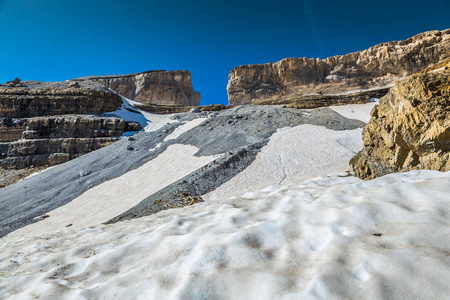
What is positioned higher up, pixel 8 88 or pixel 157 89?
pixel 157 89

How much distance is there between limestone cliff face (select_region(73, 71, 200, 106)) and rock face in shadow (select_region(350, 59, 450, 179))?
71.7m

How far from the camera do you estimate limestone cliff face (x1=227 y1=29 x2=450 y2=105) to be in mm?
47406

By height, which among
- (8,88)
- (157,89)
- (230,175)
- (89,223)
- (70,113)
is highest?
(157,89)

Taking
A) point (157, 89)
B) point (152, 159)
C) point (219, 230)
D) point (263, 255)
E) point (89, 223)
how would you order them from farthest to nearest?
point (157, 89), point (152, 159), point (89, 223), point (219, 230), point (263, 255)

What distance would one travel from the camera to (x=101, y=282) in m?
2.79

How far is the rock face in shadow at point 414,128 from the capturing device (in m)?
4.92

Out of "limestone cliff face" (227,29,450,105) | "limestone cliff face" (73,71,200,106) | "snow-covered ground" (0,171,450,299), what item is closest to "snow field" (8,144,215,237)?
"snow-covered ground" (0,171,450,299)

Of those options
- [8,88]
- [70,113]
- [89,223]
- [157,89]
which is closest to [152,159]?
[89,223]

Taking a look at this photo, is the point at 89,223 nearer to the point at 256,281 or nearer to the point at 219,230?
the point at 219,230

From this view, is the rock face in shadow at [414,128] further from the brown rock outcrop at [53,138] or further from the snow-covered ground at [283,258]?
the brown rock outcrop at [53,138]

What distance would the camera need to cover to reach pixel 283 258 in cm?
259

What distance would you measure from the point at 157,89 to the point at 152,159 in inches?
2357

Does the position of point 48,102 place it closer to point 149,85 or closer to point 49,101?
point 49,101

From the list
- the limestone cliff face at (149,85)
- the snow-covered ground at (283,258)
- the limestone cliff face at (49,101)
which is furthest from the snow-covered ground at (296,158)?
the limestone cliff face at (149,85)
